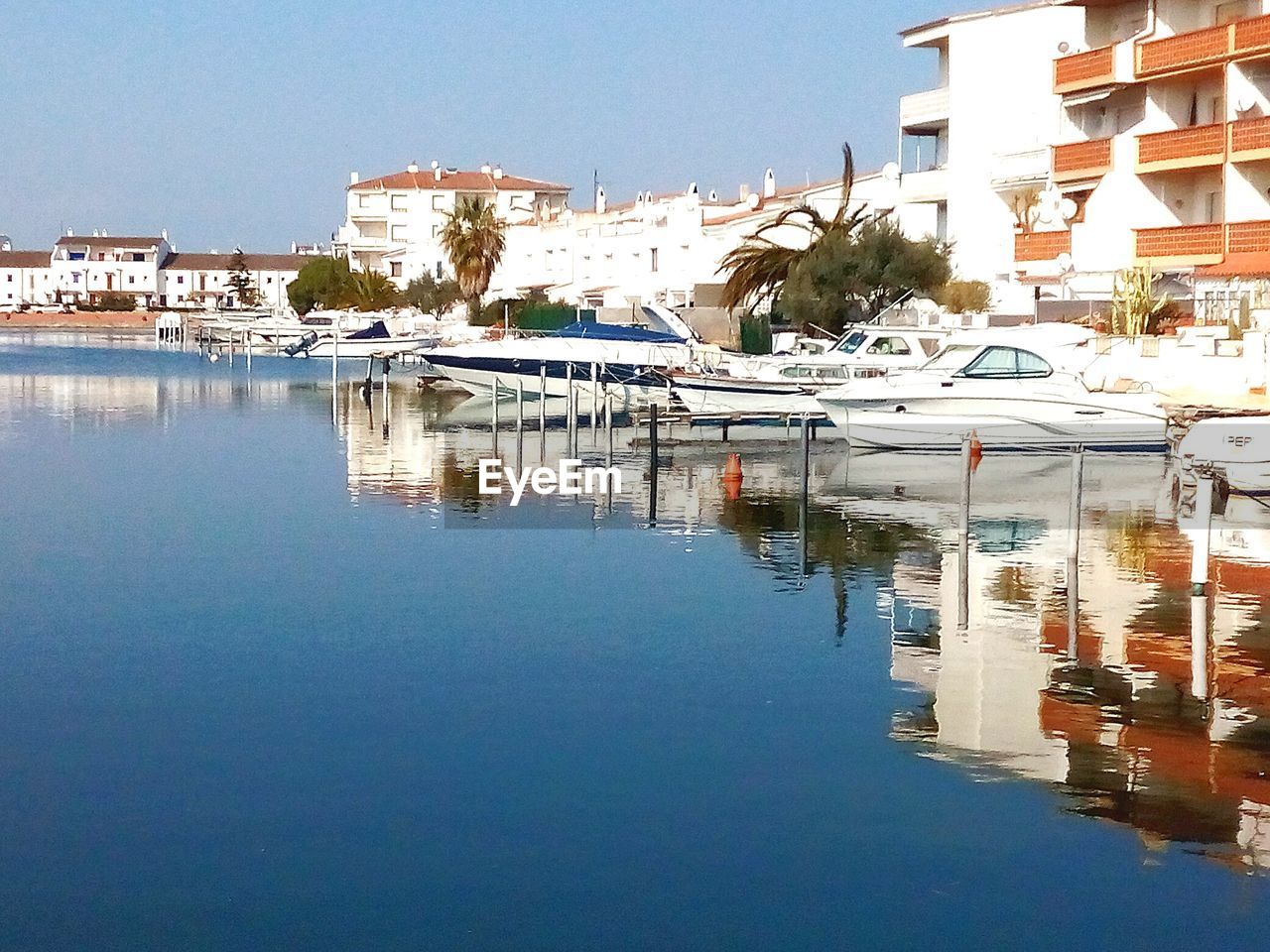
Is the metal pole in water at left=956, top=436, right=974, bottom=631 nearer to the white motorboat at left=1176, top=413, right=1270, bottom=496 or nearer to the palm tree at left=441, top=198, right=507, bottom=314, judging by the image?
the white motorboat at left=1176, top=413, right=1270, bottom=496

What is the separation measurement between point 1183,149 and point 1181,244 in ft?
7.66

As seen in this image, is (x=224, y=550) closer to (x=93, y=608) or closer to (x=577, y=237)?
(x=93, y=608)

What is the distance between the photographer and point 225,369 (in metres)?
80.0

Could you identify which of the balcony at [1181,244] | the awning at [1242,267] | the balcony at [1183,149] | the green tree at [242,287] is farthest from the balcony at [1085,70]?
the green tree at [242,287]

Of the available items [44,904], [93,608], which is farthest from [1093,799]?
[93,608]

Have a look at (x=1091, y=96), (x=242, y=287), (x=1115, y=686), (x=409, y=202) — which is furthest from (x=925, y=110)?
(x=242, y=287)

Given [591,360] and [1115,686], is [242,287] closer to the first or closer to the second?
[591,360]

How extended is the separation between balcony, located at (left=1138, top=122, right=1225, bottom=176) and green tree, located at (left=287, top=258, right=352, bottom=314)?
3260 inches

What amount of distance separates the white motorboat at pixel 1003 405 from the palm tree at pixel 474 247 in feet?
199

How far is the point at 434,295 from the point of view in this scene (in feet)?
332

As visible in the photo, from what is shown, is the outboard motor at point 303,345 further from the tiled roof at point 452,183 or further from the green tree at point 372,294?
the tiled roof at point 452,183

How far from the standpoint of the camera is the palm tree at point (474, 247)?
93.6 m
